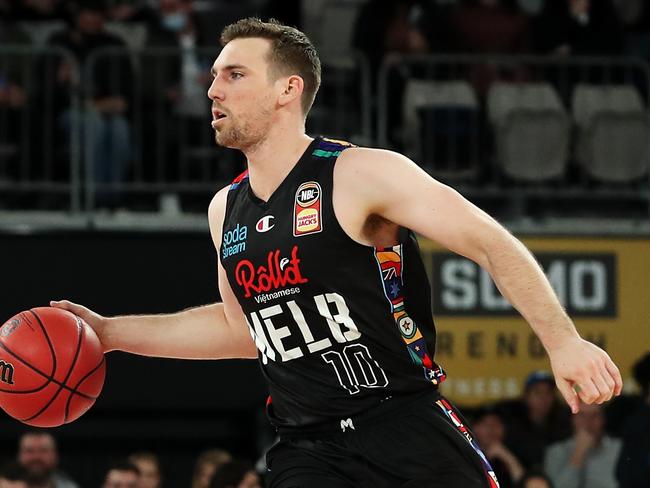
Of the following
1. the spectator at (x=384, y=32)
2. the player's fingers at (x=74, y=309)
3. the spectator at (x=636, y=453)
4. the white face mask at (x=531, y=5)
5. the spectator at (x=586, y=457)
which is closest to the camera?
the player's fingers at (x=74, y=309)

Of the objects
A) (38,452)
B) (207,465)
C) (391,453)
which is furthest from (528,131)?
(391,453)

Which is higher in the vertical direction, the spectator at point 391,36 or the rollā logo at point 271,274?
the spectator at point 391,36

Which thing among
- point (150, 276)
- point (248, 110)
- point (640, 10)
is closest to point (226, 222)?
point (248, 110)

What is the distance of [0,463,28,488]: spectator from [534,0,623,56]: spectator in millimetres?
6272

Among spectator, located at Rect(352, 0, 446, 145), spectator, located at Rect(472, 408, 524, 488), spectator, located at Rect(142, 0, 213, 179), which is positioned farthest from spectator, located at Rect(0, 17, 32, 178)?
spectator, located at Rect(472, 408, 524, 488)

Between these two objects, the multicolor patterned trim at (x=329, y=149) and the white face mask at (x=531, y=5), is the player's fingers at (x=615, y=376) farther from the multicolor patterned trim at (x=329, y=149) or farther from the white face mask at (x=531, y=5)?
the white face mask at (x=531, y=5)

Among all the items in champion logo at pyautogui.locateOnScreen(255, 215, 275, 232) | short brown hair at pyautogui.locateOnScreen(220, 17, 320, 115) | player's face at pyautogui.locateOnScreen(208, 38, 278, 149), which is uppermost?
short brown hair at pyautogui.locateOnScreen(220, 17, 320, 115)

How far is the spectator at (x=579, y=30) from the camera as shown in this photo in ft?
43.2

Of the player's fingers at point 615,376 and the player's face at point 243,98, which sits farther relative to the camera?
the player's face at point 243,98

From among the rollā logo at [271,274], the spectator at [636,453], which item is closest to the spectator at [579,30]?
the spectator at [636,453]

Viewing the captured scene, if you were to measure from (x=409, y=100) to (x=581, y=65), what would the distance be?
1.74 meters

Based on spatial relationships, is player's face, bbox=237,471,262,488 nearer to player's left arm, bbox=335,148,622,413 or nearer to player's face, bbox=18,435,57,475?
player's face, bbox=18,435,57,475

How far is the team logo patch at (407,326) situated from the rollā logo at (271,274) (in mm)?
396

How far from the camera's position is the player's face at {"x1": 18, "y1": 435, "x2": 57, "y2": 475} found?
1071cm
